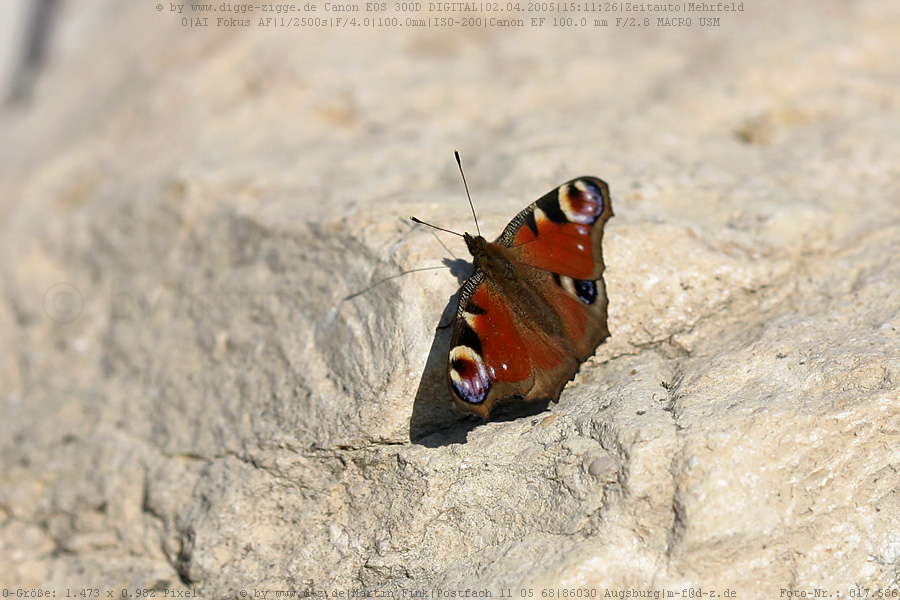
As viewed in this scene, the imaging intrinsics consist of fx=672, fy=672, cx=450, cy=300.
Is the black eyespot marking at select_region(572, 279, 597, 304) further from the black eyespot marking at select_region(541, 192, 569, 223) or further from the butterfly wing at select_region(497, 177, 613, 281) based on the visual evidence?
the black eyespot marking at select_region(541, 192, 569, 223)

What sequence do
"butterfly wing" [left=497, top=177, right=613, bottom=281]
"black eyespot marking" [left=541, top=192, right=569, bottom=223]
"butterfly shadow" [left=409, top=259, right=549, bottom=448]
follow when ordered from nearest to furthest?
"butterfly shadow" [left=409, top=259, right=549, bottom=448], "butterfly wing" [left=497, top=177, right=613, bottom=281], "black eyespot marking" [left=541, top=192, right=569, bottom=223]

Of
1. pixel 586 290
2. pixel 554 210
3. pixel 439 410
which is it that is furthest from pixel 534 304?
pixel 439 410

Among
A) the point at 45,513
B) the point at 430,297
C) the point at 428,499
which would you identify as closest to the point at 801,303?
the point at 430,297

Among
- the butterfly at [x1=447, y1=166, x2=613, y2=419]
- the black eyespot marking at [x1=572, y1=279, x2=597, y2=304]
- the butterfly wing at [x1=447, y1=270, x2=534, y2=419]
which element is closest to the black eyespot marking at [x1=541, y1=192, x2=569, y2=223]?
the butterfly at [x1=447, y1=166, x2=613, y2=419]

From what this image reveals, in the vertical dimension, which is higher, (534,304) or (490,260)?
(490,260)

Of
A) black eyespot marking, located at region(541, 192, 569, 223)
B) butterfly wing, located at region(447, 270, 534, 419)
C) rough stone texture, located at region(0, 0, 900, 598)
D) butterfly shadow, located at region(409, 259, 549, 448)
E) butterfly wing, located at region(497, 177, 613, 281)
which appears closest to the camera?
rough stone texture, located at region(0, 0, 900, 598)

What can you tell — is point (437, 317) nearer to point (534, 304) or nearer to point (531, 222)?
point (534, 304)

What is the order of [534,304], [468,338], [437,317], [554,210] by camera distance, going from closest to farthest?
[468,338]
[534,304]
[437,317]
[554,210]
